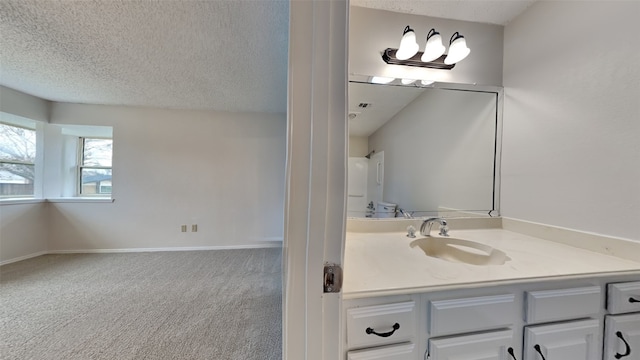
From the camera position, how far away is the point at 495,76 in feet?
5.02

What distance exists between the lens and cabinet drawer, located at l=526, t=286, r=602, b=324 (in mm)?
770

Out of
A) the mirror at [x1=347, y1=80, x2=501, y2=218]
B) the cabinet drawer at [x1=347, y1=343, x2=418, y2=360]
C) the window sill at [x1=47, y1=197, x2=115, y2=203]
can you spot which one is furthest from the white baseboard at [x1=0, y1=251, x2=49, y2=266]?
the cabinet drawer at [x1=347, y1=343, x2=418, y2=360]

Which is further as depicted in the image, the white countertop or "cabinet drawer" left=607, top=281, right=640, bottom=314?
"cabinet drawer" left=607, top=281, right=640, bottom=314

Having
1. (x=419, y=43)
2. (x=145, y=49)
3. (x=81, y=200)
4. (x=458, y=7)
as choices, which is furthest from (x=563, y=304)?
(x=81, y=200)

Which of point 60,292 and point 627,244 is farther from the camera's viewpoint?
point 60,292

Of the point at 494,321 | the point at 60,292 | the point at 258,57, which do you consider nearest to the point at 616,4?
the point at 494,321

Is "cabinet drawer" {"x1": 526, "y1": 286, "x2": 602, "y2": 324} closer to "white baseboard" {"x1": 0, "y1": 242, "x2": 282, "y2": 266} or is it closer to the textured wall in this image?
"white baseboard" {"x1": 0, "y1": 242, "x2": 282, "y2": 266}

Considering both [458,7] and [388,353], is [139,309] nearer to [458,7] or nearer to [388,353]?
[388,353]

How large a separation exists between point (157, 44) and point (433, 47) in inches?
82.8

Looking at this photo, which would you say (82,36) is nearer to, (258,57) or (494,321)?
(258,57)

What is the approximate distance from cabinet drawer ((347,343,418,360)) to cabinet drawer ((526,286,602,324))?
0.46 metres

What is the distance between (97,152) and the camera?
3.44 metres

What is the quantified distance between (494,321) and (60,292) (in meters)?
3.39

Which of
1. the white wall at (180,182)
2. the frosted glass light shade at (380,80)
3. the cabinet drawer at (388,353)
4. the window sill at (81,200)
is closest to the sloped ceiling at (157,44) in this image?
the frosted glass light shade at (380,80)
